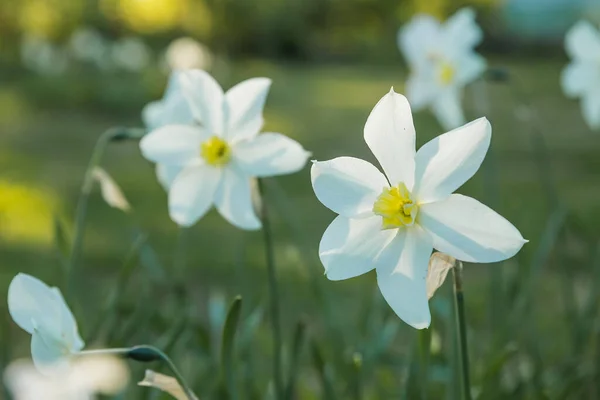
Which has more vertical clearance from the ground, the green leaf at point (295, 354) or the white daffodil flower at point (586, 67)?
the white daffodil flower at point (586, 67)

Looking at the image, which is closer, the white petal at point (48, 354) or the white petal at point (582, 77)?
the white petal at point (48, 354)

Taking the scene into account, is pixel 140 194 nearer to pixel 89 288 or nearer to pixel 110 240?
pixel 110 240

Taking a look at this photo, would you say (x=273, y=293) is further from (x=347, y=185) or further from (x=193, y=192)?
(x=347, y=185)

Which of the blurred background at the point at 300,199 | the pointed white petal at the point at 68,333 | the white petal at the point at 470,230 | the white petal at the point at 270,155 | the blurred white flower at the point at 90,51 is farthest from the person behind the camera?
the blurred white flower at the point at 90,51

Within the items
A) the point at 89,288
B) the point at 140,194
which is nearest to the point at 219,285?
the point at 89,288

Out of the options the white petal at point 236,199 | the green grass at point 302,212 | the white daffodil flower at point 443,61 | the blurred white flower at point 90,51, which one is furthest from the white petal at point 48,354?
the blurred white flower at point 90,51

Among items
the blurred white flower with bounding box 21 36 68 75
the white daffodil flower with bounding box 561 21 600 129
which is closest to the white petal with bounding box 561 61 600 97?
the white daffodil flower with bounding box 561 21 600 129

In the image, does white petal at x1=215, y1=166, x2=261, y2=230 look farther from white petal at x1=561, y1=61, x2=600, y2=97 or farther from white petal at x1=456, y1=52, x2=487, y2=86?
white petal at x1=561, y1=61, x2=600, y2=97

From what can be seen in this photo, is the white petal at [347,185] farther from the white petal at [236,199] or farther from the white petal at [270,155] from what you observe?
the white petal at [236,199]
